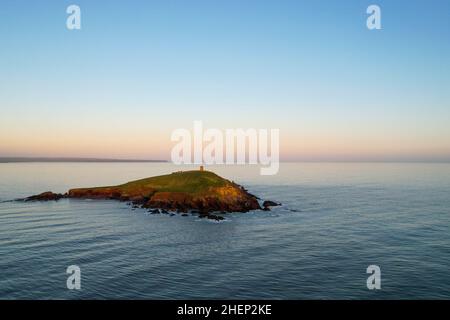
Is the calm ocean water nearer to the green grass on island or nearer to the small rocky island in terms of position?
the small rocky island

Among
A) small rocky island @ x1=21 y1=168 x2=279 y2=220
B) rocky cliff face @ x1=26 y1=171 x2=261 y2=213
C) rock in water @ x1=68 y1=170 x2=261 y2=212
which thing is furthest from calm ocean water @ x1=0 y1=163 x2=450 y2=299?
rocky cliff face @ x1=26 y1=171 x2=261 y2=213

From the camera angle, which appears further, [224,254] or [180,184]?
[180,184]

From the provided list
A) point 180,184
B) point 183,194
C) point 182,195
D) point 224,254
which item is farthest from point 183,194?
point 224,254

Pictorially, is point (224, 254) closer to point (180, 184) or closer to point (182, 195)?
point (182, 195)

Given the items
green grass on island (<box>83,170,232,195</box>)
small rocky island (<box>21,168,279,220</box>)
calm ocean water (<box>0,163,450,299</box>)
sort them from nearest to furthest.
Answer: calm ocean water (<box>0,163,450,299</box>) < small rocky island (<box>21,168,279,220</box>) < green grass on island (<box>83,170,232,195</box>)
